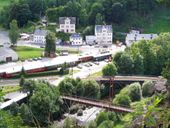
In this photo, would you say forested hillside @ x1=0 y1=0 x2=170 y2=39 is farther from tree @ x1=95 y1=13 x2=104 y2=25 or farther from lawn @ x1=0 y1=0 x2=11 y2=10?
lawn @ x1=0 y1=0 x2=11 y2=10

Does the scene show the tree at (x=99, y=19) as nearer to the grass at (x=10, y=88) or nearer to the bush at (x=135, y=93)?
the grass at (x=10, y=88)

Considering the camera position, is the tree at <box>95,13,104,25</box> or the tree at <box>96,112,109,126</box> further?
the tree at <box>95,13,104,25</box>

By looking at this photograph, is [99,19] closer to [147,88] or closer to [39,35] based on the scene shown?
[39,35]

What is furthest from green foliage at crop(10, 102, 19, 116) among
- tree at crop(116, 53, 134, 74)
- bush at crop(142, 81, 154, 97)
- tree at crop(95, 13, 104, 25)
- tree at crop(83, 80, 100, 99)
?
tree at crop(95, 13, 104, 25)

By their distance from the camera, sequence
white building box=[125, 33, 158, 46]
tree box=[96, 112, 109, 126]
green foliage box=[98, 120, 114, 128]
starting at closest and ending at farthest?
green foliage box=[98, 120, 114, 128] → tree box=[96, 112, 109, 126] → white building box=[125, 33, 158, 46]

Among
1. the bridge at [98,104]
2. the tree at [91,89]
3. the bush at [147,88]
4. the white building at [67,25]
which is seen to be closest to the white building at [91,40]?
the white building at [67,25]

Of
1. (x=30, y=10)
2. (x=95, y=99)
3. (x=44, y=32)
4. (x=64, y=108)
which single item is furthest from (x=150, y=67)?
(x=30, y=10)

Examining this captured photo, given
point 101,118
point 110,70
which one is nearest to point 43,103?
point 101,118
